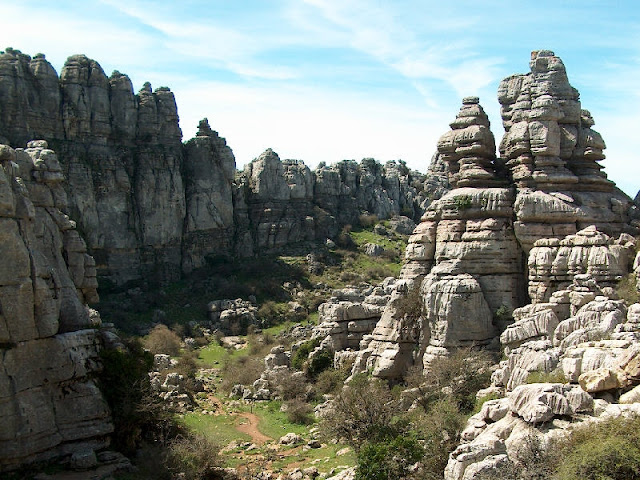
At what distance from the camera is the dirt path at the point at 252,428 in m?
30.4

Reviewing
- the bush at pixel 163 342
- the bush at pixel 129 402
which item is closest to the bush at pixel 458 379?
the bush at pixel 129 402

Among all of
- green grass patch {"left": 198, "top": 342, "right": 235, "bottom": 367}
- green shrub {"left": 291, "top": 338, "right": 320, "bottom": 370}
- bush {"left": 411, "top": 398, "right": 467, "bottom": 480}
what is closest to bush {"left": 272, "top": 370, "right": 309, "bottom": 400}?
green shrub {"left": 291, "top": 338, "right": 320, "bottom": 370}

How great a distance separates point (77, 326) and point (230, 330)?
28266mm

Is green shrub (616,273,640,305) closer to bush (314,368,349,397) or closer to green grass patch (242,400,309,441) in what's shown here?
bush (314,368,349,397)

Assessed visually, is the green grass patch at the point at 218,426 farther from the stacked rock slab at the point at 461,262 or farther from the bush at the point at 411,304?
the bush at the point at 411,304

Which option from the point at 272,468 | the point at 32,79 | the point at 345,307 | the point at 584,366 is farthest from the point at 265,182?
the point at 584,366

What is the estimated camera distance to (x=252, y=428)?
32.3 metres

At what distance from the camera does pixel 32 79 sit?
5759cm

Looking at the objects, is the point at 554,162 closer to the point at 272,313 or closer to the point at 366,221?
the point at 272,313

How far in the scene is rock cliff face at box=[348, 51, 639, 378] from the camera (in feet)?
97.7

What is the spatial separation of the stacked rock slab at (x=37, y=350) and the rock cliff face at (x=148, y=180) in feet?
111

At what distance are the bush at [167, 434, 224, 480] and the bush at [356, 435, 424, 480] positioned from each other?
5253mm

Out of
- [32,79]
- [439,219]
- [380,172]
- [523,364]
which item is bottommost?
[523,364]

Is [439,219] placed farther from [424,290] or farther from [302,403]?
[302,403]
